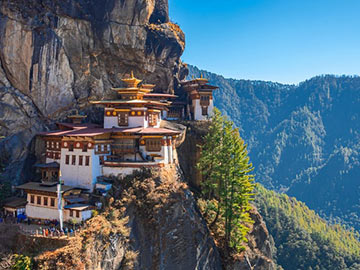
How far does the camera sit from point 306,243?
10881 cm

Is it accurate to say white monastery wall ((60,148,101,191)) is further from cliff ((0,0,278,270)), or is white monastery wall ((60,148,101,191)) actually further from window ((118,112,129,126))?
window ((118,112,129,126))

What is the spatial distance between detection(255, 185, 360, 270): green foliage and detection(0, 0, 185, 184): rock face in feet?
174

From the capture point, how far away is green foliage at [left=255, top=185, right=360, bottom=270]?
10438 cm

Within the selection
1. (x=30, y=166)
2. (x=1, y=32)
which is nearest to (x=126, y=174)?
(x=30, y=166)

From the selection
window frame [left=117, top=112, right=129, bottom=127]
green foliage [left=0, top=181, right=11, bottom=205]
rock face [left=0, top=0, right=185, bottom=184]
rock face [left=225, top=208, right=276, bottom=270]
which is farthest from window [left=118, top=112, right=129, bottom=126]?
rock face [left=225, top=208, right=276, bottom=270]

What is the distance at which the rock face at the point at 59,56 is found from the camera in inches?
1829

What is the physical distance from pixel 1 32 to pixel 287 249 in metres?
99.6

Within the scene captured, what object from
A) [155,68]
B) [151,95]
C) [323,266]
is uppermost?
[155,68]

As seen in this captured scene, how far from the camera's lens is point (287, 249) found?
112125mm

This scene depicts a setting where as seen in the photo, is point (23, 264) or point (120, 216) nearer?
point (23, 264)

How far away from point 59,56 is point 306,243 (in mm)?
91821

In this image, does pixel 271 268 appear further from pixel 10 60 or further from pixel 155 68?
pixel 10 60

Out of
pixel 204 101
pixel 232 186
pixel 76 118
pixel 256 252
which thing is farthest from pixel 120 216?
pixel 204 101

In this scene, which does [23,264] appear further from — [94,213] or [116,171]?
[116,171]
